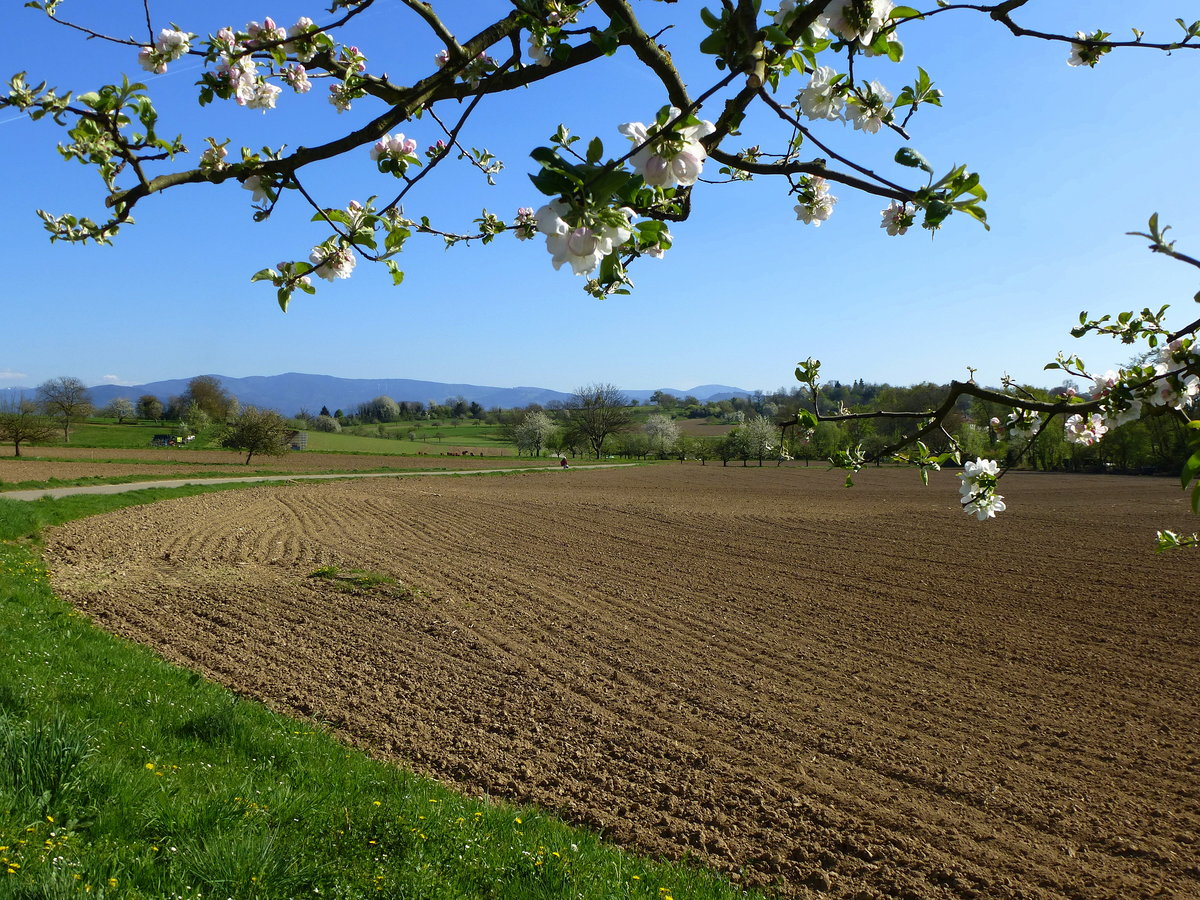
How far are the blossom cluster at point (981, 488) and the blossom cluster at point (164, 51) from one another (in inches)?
120

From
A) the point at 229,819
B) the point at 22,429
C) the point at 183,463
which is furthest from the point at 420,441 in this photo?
the point at 229,819

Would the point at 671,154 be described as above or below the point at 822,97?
below

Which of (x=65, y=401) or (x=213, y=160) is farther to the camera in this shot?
(x=65, y=401)

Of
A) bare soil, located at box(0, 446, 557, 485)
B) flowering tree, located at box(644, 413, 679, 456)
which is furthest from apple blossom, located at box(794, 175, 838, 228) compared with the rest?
flowering tree, located at box(644, 413, 679, 456)

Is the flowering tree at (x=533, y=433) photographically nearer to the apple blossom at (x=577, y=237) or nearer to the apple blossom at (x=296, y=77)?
the apple blossom at (x=296, y=77)

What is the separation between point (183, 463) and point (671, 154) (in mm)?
49202

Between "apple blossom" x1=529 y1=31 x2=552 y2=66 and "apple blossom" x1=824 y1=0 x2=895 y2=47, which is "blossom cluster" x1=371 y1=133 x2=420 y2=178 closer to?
"apple blossom" x1=529 y1=31 x2=552 y2=66

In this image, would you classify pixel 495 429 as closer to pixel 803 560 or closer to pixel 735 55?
pixel 803 560

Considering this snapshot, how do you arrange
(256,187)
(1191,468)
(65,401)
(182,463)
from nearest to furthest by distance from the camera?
(1191,468), (256,187), (182,463), (65,401)

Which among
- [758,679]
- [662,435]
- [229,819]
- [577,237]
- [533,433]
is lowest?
[758,679]

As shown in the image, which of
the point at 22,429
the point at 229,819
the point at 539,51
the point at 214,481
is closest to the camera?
the point at 539,51

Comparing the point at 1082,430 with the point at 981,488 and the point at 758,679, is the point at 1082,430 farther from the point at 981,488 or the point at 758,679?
the point at 758,679

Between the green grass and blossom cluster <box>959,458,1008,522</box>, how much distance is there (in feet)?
8.80

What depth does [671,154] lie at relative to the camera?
110 cm
